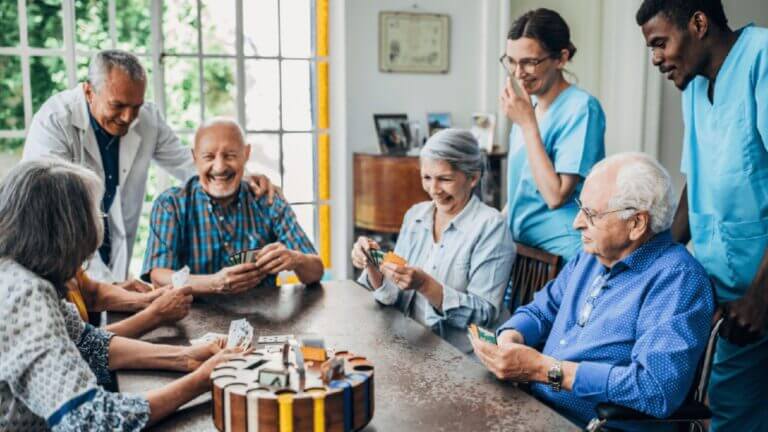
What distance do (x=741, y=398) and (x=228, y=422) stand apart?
4.86 ft

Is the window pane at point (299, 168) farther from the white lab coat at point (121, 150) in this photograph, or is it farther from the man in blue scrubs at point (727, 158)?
the man in blue scrubs at point (727, 158)

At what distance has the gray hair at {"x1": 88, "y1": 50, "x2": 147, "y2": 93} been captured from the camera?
9.10 feet

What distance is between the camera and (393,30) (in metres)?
4.71

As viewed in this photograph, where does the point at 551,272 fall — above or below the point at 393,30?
below

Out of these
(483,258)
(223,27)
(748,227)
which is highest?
(223,27)

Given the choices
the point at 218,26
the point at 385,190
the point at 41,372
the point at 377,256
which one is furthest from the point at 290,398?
the point at 218,26

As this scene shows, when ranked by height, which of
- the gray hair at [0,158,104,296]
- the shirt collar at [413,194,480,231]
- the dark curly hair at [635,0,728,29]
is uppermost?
the dark curly hair at [635,0,728,29]

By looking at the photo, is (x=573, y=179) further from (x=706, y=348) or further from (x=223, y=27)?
(x=223, y=27)

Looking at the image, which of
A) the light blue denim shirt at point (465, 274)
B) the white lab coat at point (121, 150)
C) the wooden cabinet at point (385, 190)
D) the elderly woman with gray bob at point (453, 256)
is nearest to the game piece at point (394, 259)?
the elderly woman with gray bob at point (453, 256)

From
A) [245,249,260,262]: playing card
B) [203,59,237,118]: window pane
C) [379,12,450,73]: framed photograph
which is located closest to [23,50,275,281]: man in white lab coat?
[245,249,260,262]: playing card

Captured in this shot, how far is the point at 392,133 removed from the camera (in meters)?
4.68

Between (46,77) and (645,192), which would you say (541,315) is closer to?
(645,192)

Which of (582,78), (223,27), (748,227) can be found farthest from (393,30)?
(748,227)

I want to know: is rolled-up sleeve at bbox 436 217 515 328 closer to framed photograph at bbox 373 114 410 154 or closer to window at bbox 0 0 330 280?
framed photograph at bbox 373 114 410 154
